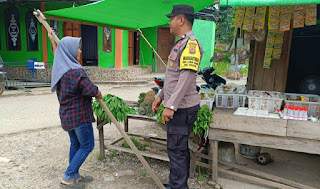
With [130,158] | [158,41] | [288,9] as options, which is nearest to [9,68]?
[158,41]

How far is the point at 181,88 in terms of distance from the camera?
2.45 m

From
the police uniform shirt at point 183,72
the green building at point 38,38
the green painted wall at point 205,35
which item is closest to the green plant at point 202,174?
the police uniform shirt at point 183,72

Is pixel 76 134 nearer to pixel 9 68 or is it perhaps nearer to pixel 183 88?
pixel 183 88

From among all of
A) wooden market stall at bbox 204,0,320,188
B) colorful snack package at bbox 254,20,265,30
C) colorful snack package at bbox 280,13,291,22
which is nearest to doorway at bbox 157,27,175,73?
wooden market stall at bbox 204,0,320,188

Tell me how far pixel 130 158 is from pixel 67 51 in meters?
2.14

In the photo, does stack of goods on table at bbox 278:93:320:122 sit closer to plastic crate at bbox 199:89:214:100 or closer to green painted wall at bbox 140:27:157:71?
plastic crate at bbox 199:89:214:100

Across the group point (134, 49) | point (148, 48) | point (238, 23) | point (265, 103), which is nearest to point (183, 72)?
point (265, 103)

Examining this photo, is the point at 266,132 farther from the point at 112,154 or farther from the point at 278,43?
the point at 112,154

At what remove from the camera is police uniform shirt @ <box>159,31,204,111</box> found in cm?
243

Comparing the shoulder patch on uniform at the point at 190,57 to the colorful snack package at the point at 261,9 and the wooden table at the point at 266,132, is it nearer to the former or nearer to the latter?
the wooden table at the point at 266,132

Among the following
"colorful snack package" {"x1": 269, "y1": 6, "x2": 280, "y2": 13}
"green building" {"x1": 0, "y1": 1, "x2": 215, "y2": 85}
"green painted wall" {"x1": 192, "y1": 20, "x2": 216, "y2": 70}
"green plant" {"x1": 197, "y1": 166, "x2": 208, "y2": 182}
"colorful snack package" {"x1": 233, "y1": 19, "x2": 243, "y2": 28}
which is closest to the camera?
"green plant" {"x1": 197, "y1": 166, "x2": 208, "y2": 182}

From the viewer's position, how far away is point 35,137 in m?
4.90

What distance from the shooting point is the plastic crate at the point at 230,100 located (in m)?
3.65

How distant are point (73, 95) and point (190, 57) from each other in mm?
1417
